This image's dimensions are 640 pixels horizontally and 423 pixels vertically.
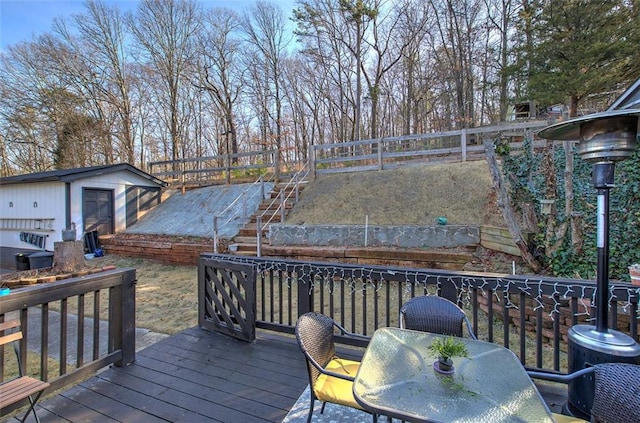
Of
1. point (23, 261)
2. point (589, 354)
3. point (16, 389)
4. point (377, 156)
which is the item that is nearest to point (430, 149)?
point (377, 156)

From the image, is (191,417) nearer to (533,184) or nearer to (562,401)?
(562,401)

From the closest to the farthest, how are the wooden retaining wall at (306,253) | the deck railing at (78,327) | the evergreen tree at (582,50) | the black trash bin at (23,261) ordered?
the deck railing at (78,327) < the wooden retaining wall at (306,253) < the black trash bin at (23,261) < the evergreen tree at (582,50)

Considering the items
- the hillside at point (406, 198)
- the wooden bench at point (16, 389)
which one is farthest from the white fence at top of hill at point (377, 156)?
the wooden bench at point (16, 389)

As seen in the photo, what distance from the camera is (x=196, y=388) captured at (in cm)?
242

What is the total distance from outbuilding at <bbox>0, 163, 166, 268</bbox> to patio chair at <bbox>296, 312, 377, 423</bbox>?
991 cm

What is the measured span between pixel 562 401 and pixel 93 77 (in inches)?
755

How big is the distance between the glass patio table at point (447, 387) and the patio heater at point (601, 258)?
0.46 m

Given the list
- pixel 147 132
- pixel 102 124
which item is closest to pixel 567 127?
pixel 102 124

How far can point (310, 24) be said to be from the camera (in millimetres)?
16312

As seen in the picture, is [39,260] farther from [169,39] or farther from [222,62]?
[222,62]

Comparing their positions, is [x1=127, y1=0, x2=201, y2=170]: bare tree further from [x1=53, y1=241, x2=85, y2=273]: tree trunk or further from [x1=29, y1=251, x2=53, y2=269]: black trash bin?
[x1=53, y1=241, x2=85, y2=273]: tree trunk

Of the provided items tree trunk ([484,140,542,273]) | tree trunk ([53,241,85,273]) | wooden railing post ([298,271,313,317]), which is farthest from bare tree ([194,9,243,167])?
wooden railing post ([298,271,313,317])

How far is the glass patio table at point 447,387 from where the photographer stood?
126cm

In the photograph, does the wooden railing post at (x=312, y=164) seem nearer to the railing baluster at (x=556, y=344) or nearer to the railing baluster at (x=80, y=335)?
the railing baluster at (x=80, y=335)
